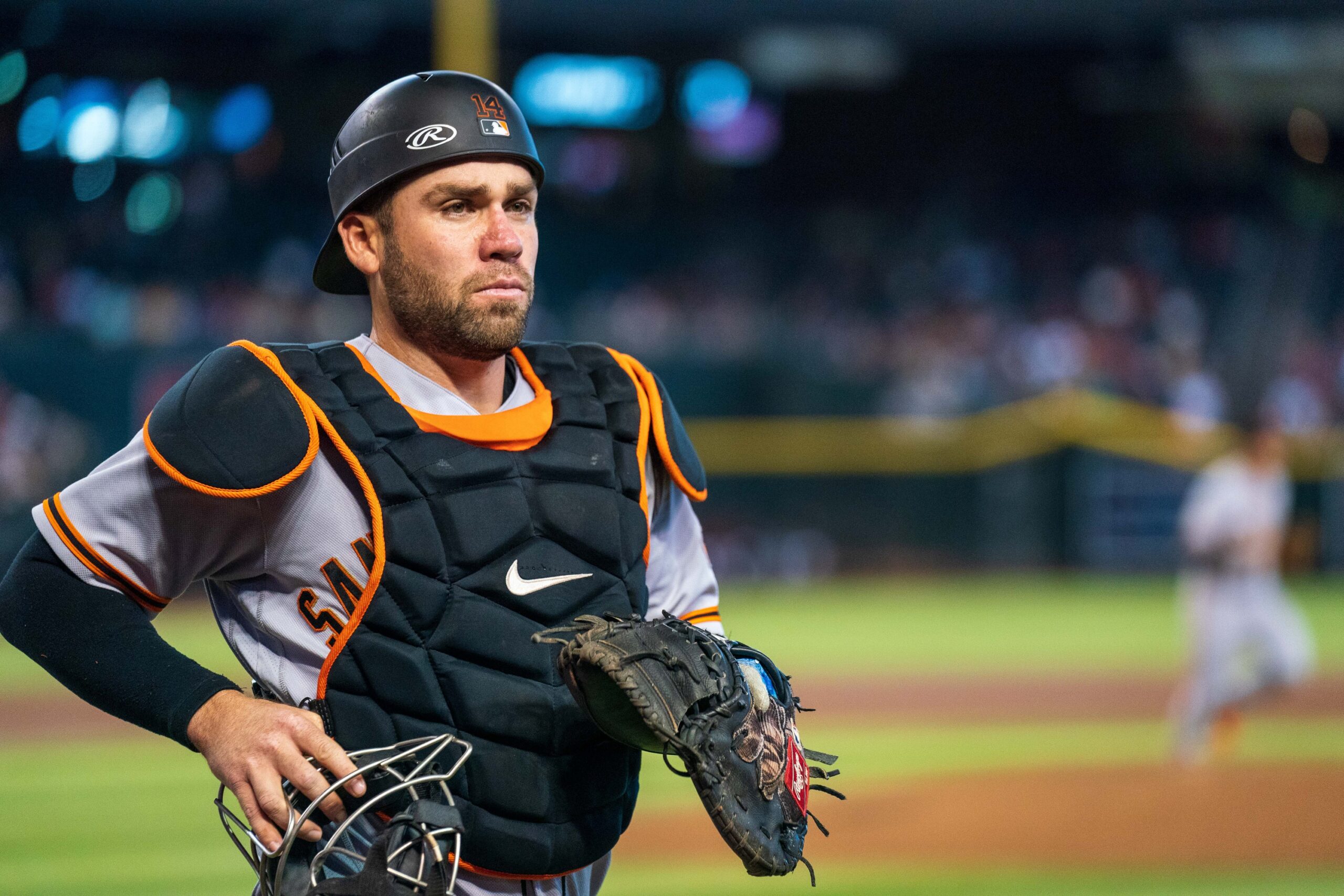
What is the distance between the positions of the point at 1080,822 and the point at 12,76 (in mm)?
13227

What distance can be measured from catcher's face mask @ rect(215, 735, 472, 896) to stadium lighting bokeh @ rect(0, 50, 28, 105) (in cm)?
1485

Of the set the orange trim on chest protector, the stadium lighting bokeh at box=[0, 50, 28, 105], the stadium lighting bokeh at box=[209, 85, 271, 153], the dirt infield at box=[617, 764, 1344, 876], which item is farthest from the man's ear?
the stadium lighting bokeh at box=[209, 85, 271, 153]

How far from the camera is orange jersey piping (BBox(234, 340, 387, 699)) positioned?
6.43 ft

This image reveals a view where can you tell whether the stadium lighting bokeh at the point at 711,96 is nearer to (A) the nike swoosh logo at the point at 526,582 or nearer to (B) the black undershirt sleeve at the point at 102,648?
(A) the nike swoosh logo at the point at 526,582

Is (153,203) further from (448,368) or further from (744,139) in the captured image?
(448,368)

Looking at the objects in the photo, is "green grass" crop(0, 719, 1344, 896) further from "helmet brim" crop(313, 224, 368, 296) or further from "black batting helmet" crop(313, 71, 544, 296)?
"black batting helmet" crop(313, 71, 544, 296)

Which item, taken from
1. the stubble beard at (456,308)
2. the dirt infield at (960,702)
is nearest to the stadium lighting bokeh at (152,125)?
the dirt infield at (960,702)

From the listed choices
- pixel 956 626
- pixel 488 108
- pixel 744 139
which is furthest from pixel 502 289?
pixel 744 139

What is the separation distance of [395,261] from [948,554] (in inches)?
569

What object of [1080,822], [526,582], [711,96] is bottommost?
[1080,822]

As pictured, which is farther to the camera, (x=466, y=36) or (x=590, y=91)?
(x=590, y=91)

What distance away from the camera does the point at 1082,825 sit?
640cm

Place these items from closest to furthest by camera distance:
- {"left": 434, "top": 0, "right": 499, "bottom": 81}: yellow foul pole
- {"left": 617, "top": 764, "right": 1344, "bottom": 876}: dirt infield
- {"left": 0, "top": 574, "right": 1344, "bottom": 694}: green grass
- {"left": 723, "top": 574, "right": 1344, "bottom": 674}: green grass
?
{"left": 617, "top": 764, "right": 1344, "bottom": 876}: dirt infield
{"left": 0, "top": 574, "right": 1344, "bottom": 694}: green grass
{"left": 723, "top": 574, "right": 1344, "bottom": 674}: green grass
{"left": 434, "top": 0, "right": 499, "bottom": 81}: yellow foul pole

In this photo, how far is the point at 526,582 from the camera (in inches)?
81.3
